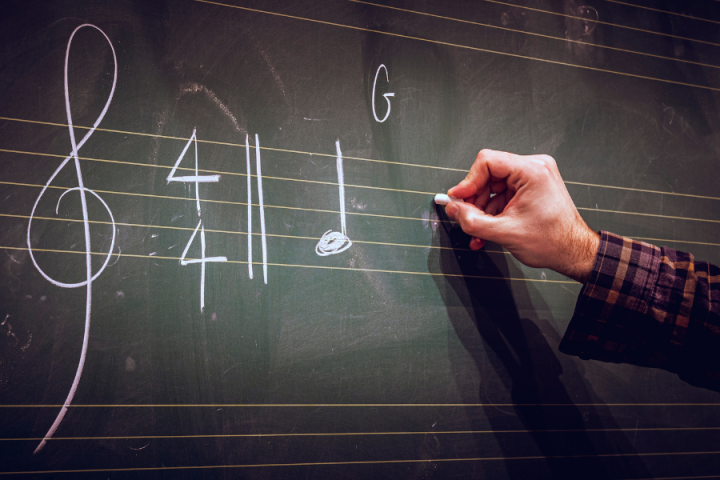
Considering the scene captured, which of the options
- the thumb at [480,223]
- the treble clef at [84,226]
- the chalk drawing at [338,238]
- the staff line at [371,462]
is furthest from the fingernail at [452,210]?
the treble clef at [84,226]

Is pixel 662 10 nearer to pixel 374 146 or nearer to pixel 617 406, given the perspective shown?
pixel 374 146

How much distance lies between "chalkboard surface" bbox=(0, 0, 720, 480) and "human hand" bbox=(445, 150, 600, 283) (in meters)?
0.09

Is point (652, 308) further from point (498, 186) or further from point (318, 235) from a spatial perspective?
point (318, 235)

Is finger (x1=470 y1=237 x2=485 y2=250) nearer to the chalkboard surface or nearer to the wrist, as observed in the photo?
the chalkboard surface

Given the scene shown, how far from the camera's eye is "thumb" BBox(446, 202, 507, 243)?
0.71 meters

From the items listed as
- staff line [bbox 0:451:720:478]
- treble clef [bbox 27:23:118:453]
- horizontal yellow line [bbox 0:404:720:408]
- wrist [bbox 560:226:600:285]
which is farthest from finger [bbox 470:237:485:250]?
treble clef [bbox 27:23:118:453]

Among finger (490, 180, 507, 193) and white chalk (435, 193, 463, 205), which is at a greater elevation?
finger (490, 180, 507, 193)

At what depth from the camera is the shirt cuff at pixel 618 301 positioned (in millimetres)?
666

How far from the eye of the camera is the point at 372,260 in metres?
0.76

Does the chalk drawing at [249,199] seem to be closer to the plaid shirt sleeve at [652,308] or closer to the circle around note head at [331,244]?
the circle around note head at [331,244]

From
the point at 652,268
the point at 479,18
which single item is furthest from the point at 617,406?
the point at 479,18

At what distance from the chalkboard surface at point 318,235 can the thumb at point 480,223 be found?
69 mm

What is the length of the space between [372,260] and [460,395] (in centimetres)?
34

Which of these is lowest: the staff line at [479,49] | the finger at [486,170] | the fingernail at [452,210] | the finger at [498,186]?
the fingernail at [452,210]
